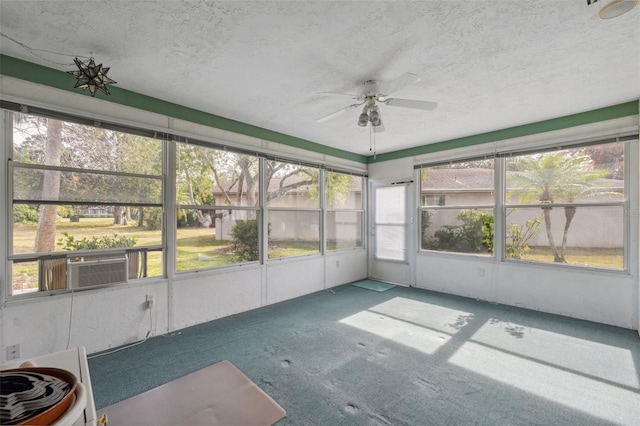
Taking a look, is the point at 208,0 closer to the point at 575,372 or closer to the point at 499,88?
the point at 499,88

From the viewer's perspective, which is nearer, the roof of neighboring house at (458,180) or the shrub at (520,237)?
the shrub at (520,237)

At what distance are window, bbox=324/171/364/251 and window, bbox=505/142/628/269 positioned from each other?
8.33ft

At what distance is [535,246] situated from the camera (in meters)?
3.93

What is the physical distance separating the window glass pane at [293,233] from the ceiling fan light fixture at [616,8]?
376cm

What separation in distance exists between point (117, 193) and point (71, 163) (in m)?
0.44

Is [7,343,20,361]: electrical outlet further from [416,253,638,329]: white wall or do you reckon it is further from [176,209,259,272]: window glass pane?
[416,253,638,329]: white wall

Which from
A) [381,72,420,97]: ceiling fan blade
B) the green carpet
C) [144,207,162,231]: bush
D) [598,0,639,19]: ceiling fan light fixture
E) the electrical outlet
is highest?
[598,0,639,19]: ceiling fan light fixture

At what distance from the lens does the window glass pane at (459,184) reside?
437cm

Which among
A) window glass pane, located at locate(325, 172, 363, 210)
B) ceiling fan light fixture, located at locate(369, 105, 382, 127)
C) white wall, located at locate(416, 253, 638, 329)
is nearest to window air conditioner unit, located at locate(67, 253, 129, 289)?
ceiling fan light fixture, located at locate(369, 105, 382, 127)

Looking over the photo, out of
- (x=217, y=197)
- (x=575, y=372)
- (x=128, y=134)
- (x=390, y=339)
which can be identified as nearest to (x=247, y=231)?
(x=217, y=197)

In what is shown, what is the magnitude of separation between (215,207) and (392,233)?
3359mm

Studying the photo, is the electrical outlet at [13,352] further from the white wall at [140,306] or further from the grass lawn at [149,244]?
the grass lawn at [149,244]

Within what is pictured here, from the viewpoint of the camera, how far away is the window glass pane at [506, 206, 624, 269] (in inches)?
134

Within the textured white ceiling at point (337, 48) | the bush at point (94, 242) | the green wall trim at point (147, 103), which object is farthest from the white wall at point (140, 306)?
the textured white ceiling at point (337, 48)
